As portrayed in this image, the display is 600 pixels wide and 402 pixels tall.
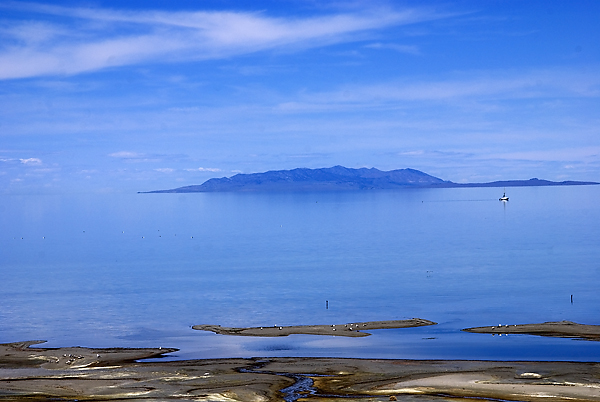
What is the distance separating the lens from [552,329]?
62688 millimetres

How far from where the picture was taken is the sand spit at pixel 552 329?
60.5 m

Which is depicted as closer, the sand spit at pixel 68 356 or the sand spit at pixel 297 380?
the sand spit at pixel 297 380

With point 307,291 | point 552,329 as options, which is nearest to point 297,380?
point 552,329

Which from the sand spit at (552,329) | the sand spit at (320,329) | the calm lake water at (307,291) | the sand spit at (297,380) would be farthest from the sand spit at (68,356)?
the sand spit at (552,329)

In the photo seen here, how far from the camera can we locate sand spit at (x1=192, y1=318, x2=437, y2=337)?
6412 cm

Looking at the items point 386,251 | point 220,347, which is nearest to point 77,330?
point 220,347

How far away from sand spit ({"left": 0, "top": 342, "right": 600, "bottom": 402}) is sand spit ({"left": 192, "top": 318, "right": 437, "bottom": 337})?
10751 millimetres

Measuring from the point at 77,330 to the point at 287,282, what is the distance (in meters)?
35.1

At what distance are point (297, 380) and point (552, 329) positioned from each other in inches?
1127

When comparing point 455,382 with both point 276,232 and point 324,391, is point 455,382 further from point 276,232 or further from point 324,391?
point 276,232

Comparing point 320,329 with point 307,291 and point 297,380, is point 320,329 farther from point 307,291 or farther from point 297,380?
point 307,291

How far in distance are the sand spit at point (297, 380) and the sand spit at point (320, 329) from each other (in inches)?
423

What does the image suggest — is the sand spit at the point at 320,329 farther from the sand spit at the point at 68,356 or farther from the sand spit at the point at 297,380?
the sand spit at the point at 297,380

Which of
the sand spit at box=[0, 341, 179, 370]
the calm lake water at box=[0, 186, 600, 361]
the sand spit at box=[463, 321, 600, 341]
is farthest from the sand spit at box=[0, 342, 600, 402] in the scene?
the sand spit at box=[463, 321, 600, 341]
